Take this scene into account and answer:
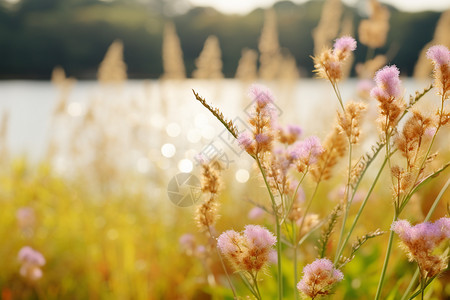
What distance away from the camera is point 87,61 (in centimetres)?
2967

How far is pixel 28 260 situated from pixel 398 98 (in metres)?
1.14

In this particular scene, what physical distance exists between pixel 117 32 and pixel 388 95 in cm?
3281

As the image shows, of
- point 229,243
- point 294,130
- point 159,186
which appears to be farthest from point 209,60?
point 229,243

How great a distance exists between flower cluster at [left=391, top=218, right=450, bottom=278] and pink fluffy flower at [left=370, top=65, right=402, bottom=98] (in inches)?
6.3

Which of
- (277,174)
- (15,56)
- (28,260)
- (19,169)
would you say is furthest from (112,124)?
(15,56)

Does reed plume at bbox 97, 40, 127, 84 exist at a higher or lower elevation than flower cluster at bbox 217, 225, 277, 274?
higher

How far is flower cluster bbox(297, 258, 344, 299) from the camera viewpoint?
1.78ft

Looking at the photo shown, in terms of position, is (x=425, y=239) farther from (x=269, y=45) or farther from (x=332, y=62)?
(x=269, y=45)

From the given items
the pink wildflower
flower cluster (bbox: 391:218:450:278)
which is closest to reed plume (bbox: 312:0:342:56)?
the pink wildflower

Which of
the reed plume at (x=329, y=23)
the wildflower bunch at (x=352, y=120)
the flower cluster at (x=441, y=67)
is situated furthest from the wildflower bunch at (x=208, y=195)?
the reed plume at (x=329, y=23)

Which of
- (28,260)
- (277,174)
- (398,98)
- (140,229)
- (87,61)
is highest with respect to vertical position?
(87,61)

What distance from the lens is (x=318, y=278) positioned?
55 centimetres

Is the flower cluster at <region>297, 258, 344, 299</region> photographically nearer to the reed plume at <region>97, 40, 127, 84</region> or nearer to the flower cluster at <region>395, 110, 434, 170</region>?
the flower cluster at <region>395, 110, 434, 170</region>

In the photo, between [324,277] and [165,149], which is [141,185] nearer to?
[165,149]
